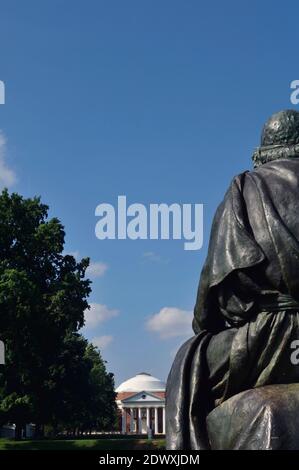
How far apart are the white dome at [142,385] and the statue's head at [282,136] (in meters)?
105

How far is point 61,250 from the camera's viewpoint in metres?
37.5

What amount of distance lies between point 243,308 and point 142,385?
110318mm

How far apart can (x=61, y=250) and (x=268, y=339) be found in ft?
108

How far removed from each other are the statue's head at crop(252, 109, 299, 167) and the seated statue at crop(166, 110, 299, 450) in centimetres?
13

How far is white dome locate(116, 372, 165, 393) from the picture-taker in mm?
111375

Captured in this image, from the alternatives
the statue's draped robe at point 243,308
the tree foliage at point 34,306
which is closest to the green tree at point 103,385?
the tree foliage at point 34,306

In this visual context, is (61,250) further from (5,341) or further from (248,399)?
(248,399)

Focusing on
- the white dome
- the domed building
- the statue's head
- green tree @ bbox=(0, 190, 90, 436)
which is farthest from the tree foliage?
the white dome

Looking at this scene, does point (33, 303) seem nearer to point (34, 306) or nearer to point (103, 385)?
point (34, 306)

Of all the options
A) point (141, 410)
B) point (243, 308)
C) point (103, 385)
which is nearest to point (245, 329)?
point (243, 308)
